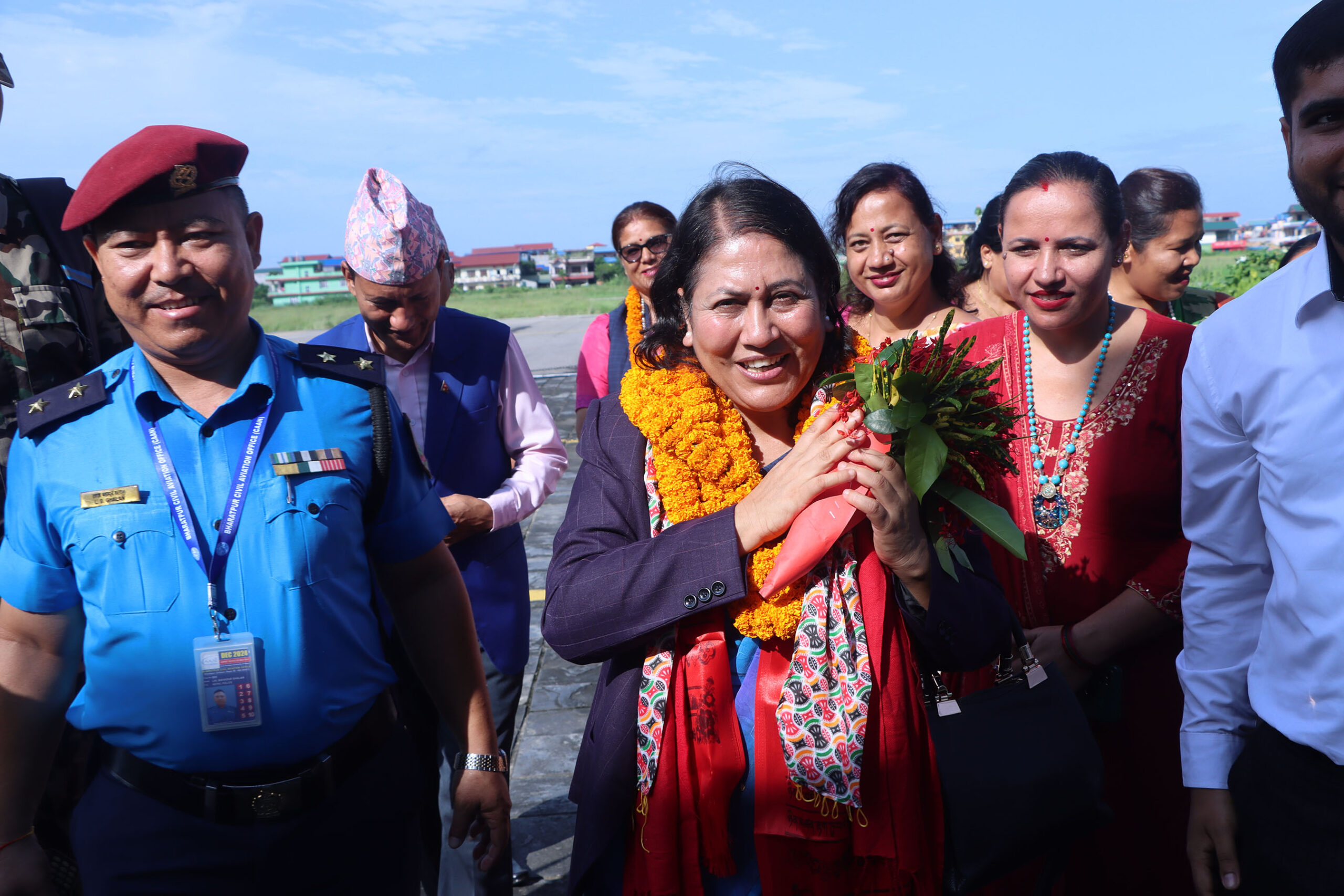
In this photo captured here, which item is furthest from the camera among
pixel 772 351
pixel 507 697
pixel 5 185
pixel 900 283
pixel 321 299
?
pixel 321 299

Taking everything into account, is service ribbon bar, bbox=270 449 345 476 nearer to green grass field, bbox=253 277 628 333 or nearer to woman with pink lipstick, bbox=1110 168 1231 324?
woman with pink lipstick, bbox=1110 168 1231 324

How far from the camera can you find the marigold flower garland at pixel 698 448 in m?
2.19

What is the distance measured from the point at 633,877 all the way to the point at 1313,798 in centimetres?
132

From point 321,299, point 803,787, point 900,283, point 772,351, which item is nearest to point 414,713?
point 803,787

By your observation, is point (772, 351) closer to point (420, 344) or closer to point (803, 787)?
point (803, 787)

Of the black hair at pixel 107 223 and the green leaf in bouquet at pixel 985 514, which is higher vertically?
the black hair at pixel 107 223

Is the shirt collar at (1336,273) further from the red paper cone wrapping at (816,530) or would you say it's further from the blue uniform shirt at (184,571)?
the blue uniform shirt at (184,571)

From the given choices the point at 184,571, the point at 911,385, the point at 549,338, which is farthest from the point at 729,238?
the point at 549,338

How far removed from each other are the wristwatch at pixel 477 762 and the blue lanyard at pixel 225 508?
0.71 metres

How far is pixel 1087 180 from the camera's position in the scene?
112 inches

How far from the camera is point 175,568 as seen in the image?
6.26 feet

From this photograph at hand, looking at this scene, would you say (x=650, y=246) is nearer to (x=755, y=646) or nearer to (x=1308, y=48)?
(x=755, y=646)

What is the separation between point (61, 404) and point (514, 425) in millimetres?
1873

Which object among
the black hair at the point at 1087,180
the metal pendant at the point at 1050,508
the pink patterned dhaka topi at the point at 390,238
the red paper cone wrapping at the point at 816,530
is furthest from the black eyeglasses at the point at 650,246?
the red paper cone wrapping at the point at 816,530
